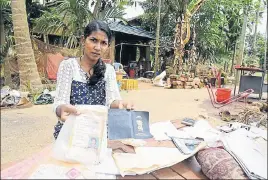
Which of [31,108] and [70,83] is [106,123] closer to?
[70,83]

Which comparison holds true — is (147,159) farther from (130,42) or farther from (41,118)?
(130,42)

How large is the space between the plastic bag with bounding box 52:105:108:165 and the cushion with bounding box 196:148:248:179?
1.54ft

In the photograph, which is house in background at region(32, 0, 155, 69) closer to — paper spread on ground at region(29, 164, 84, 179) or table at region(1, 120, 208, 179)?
table at region(1, 120, 208, 179)

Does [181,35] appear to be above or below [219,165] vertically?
above

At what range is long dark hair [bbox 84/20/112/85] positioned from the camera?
142cm

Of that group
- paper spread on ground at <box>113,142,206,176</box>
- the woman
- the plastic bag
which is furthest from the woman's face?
paper spread on ground at <box>113,142,206,176</box>

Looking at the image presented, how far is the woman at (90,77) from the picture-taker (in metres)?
1.43

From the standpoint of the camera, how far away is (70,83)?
1473mm

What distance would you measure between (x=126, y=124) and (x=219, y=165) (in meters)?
0.48

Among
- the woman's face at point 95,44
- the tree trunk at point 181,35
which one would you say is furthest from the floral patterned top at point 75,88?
the tree trunk at point 181,35

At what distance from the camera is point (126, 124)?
1.31 m

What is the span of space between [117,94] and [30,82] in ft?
16.2

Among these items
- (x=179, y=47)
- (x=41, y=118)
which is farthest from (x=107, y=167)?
(x=179, y=47)

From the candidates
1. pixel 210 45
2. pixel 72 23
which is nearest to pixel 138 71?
pixel 210 45
